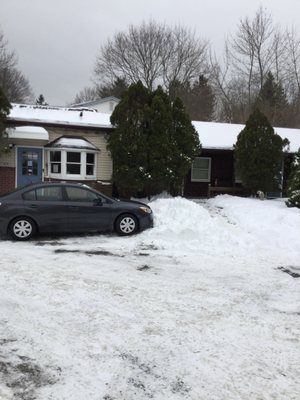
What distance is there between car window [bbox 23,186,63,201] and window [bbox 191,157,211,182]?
437 inches

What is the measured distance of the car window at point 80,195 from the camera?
11641 mm

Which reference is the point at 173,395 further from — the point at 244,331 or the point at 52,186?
the point at 52,186

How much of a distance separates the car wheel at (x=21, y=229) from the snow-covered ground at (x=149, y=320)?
316 millimetres

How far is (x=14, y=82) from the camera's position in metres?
49.2

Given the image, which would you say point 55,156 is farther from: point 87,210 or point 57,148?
point 87,210

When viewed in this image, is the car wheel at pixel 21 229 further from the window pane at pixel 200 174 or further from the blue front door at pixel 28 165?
the window pane at pixel 200 174

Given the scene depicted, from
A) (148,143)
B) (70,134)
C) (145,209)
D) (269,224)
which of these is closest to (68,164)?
(70,134)

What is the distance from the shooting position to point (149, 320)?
5.71 metres

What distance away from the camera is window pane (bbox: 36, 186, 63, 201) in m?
11.4

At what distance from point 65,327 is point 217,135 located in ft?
55.9

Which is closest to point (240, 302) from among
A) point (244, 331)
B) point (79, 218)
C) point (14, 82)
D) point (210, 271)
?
point (244, 331)

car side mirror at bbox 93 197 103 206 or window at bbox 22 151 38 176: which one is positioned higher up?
window at bbox 22 151 38 176

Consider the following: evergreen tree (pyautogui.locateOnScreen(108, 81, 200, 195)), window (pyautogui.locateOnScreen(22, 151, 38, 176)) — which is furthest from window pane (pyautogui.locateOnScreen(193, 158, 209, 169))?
window (pyautogui.locateOnScreen(22, 151, 38, 176))

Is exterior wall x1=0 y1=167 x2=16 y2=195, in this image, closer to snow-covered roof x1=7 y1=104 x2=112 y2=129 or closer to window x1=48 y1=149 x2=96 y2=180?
window x1=48 y1=149 x2=96 y2=180
